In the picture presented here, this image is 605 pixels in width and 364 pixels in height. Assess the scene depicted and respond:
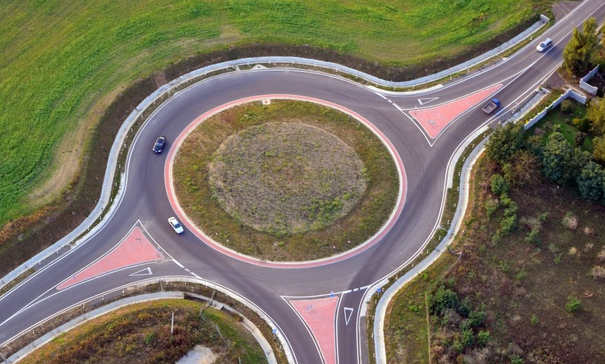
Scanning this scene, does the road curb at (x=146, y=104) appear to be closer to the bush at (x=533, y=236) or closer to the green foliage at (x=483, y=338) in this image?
the bush at (x=533, y=236)

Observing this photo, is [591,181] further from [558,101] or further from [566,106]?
[558,101]

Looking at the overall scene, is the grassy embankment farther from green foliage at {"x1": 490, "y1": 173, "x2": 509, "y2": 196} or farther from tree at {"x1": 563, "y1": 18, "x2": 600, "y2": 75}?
tree at {"x1": 563, "y1": 18, "x2": 600, "y2": 75}

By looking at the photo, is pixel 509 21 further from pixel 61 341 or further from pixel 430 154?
pixel 61 341

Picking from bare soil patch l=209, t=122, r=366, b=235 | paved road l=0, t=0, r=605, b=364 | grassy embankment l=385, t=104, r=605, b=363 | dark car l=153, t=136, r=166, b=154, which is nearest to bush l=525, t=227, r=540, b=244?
grassy embankment l=385, t=104, r=605, b=363

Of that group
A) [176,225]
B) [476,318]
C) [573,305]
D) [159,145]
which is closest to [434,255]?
[476,318]

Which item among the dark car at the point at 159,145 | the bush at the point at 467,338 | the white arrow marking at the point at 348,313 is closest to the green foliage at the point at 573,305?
the bush at the point at 467,338

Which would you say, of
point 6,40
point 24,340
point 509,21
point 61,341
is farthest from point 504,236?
point 6,40
